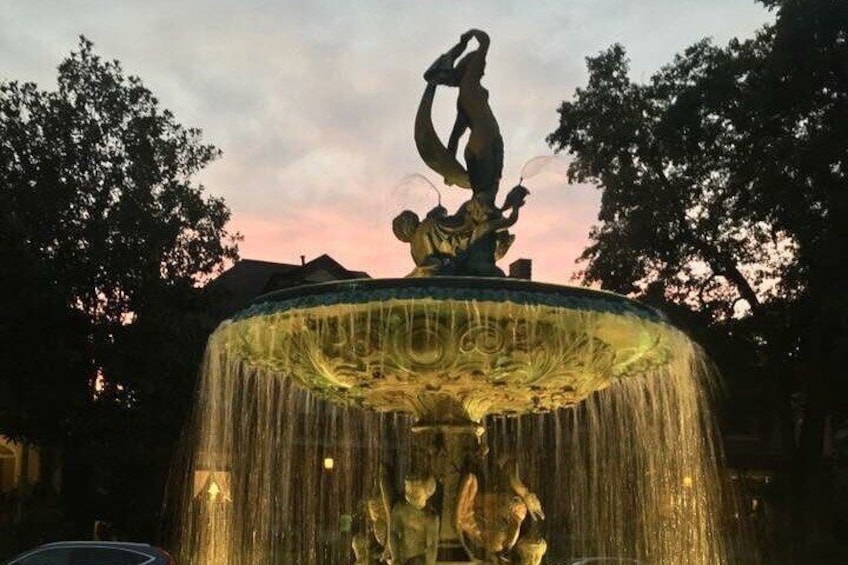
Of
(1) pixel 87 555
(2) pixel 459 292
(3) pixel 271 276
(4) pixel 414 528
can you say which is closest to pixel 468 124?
(2) pixel 459 292

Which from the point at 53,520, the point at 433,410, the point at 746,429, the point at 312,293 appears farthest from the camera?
the point at 746,429

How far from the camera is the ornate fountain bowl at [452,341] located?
802 cm

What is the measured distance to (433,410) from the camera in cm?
938

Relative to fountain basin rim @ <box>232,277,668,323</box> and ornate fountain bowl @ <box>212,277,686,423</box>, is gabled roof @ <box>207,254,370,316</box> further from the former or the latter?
fountain basin rim @ <box>232,277,668,323</box>

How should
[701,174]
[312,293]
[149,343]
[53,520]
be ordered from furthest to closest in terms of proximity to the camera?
[701,174] < [149,343] < [53,520] < [312,293]

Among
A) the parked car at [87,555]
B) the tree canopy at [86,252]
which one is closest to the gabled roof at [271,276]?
the tree canopy at [86,252]

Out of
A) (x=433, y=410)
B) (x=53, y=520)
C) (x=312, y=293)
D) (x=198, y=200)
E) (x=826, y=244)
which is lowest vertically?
(x=53, y=520)

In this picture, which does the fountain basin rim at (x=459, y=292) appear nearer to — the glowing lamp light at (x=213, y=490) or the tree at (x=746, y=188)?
the glowing lamp light at (x=213, y=490)

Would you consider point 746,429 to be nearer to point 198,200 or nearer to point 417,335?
point 198,200

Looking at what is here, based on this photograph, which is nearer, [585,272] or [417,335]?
[417,335]

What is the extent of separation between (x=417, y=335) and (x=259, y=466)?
2080 centimetres

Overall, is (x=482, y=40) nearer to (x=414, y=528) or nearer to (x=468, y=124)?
(x=468, y=124)

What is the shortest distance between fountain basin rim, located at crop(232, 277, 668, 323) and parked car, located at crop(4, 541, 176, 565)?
400 inches

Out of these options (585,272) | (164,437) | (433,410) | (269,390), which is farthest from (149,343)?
(433,410)
